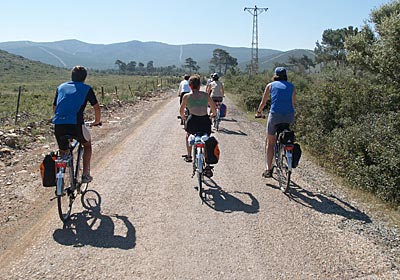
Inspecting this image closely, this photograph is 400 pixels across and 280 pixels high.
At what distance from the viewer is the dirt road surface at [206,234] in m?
4.36

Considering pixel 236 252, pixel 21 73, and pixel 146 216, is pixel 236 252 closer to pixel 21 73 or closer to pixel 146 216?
pixel 146 216

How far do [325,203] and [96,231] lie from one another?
359 cm

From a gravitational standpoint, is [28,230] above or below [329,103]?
below

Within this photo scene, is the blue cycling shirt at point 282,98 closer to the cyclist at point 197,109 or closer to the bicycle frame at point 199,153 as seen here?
the cyclist at point 197,109

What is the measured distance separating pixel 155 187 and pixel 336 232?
3158 mm

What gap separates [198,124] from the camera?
23.0 feet

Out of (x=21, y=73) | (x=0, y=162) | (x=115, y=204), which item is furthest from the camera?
(x=21, y=73)

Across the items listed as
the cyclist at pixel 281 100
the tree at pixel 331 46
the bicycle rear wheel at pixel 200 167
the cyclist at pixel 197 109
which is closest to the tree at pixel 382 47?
the cyclist at pixel 281 100

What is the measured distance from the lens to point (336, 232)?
5.38 meters

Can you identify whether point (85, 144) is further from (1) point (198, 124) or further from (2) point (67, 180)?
(1) point (198, 124)

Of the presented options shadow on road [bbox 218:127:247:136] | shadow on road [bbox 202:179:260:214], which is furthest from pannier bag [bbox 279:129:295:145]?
shadow on road [bbox 218:127:247:136]

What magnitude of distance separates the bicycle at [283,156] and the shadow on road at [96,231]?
283cm

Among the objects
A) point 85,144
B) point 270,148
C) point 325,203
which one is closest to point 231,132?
point 270,148

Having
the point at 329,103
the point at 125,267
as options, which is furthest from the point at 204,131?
the point at 329,103
